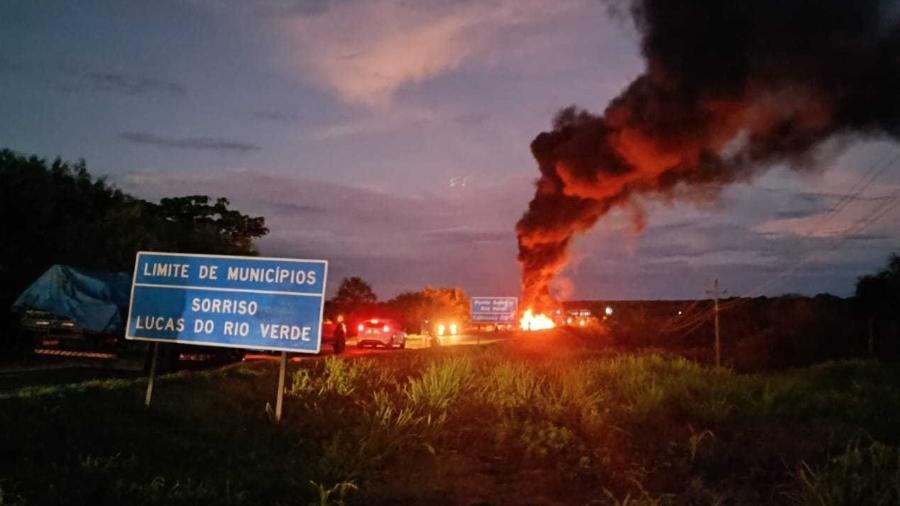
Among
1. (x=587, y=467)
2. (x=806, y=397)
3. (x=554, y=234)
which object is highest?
(x=554, y=234)

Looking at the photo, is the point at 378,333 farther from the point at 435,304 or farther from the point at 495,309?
the point at 435,304

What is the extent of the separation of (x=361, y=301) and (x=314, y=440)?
69.7 metres

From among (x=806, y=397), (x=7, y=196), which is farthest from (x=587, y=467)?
(x=7, y=196)

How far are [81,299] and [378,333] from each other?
55.7 feet

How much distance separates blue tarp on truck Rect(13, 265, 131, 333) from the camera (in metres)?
19.2

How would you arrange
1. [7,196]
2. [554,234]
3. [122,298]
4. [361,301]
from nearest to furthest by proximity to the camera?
[122,298]
[7,196]
[554,234]
[361,301]

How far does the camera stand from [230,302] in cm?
1150

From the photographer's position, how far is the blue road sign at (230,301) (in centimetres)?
1112

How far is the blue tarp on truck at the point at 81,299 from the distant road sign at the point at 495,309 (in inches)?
699

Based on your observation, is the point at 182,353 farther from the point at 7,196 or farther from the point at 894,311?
the point at 894,311

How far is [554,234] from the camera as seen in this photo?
43031 millimetres

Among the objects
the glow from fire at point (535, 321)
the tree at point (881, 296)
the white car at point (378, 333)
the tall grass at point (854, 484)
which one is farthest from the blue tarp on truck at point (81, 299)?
the tree at point (881, 296)

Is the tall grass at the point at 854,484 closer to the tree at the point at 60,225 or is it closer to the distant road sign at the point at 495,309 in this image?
the tree at the point at 60,225

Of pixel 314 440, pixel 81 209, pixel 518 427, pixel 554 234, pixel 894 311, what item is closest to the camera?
pixel 314 440
